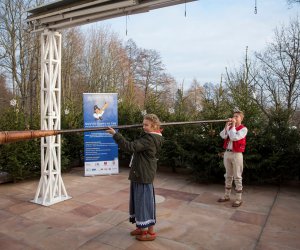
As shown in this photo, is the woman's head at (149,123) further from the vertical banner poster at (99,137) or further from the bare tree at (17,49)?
the bare tree at (17,49)

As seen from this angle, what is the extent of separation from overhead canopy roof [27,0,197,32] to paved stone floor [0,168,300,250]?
3292 mm

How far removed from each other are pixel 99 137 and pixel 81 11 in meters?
3.83

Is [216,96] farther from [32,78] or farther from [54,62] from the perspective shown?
[32,78]

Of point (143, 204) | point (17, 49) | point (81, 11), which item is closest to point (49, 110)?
point (81, 11)

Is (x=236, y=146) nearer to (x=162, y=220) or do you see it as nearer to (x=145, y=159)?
(x=162, y=220)

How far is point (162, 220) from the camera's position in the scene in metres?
4.59

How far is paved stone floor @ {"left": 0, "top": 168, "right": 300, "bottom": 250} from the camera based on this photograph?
379cm

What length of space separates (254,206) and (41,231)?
3764mm

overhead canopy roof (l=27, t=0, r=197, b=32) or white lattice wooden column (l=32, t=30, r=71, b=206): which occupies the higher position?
overhead canopy roof (l=27, t=0, r=197, b=32)

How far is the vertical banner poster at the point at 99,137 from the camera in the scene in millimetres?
7766

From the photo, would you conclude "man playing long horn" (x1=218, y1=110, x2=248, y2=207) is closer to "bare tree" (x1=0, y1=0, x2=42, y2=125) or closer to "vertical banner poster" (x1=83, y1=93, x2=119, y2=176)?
"vertical banner poster" (x1=83, y1=93, x2=119, y2=176)

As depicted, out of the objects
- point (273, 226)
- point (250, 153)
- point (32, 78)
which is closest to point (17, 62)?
point (32, 78)

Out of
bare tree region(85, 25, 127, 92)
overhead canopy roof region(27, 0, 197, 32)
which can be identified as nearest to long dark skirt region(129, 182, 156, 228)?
overhead canopy roof region(27, 0, 197, 32)

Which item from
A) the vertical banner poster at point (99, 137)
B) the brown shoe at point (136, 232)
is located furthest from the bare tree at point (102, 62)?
the brown shoe at point (136, 232)
